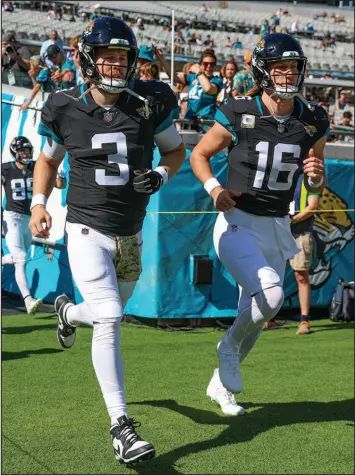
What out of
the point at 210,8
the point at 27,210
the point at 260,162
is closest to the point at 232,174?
the point at 260,162

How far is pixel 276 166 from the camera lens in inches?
195

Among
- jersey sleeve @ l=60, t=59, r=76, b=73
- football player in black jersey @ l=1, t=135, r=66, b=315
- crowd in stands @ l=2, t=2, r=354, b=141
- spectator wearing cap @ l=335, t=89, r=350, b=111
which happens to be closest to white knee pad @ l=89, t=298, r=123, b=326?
crowd in stands @ l=2, t=2, r=354, b=141

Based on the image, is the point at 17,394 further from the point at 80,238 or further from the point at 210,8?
the point at 210,8

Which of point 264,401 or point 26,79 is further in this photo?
point 26,79

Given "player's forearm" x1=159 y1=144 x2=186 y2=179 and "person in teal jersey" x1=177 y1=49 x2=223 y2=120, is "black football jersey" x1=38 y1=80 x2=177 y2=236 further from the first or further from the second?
"person in teal jersey" x1=177 y1=49 x2=223 y2=120

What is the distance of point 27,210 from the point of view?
9.02m

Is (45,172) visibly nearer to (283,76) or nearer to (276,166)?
(276,166)

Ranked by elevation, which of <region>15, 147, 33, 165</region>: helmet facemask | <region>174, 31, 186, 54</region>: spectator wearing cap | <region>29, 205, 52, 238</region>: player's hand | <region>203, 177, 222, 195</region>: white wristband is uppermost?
<region>174, 31, 186, 54</region>: spectator wearing cap

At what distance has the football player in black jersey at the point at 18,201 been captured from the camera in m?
8.84

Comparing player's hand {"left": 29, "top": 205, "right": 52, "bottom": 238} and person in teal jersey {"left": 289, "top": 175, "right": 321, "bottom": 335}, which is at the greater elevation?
player's hand {"left": 29, "top": 205, "right": 52, "bottom": 238}

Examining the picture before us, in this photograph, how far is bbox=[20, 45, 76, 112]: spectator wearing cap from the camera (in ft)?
31.0

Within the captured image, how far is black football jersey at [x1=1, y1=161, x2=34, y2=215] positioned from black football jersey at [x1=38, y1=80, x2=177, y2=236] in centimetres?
453

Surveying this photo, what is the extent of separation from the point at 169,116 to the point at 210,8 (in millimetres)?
31618

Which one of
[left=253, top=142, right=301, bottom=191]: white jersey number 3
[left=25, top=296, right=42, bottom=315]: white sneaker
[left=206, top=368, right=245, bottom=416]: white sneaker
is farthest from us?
[left=25, top=296, right=42, bottom=315]: white sneaker
